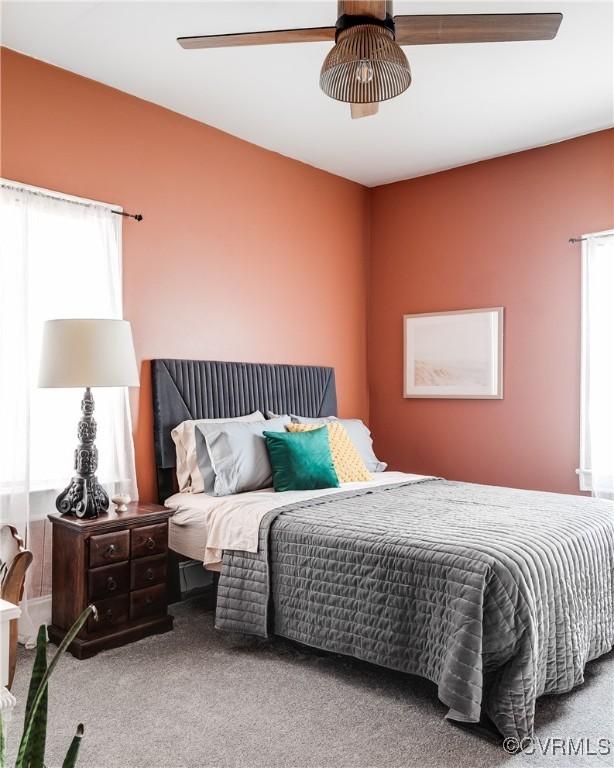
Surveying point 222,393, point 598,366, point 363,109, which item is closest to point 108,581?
point 222,393

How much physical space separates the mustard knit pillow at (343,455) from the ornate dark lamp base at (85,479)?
1.22m

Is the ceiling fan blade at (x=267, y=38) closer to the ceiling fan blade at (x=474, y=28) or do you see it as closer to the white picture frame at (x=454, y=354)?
the ceiling fan blade at (x=474, y=28)

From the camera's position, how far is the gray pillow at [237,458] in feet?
11.7

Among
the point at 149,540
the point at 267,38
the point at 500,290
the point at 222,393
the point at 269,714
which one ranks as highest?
the point at 267,38

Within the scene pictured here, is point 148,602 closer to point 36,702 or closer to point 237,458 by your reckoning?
point 237,458

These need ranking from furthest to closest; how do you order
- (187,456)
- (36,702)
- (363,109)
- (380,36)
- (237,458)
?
(187,456) → (237,458) → (363,109) → (380,36) → (36,702)

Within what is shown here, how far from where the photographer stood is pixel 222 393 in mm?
4121

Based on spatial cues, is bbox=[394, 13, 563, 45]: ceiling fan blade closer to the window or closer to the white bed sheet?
the window

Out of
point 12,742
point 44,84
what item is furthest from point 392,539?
point 44,84

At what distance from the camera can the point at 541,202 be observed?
445 cm

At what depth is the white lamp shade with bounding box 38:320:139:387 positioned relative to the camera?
299 cm

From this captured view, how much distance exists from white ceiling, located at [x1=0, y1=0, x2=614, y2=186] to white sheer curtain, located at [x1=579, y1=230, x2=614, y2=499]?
81cm

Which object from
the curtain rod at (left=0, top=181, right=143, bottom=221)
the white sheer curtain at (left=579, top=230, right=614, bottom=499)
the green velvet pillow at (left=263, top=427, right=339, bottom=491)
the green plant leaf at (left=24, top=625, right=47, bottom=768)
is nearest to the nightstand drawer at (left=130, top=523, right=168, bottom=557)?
the green velvet pillow at (left=263, top=427, right=339, bottom=491)

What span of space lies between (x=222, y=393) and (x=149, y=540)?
1.15 meters
